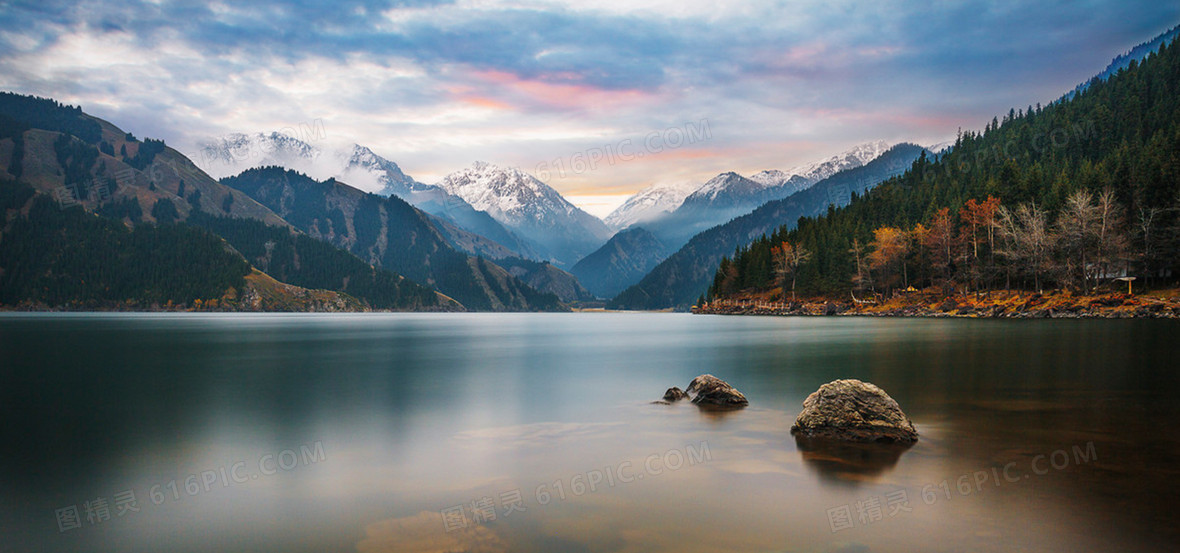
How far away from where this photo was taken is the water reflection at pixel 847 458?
13648 millimetres

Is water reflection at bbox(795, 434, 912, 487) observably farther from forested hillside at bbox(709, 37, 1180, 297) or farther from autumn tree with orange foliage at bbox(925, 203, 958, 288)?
autumn tree with orange foliage at bbox(925, 203, 958, 288)

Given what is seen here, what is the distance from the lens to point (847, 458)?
15.2 meters

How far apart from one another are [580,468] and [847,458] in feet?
23.4

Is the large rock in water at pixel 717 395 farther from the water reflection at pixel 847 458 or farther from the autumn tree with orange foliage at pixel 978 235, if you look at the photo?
the autumn tree with orange foliage at pixel 978 235

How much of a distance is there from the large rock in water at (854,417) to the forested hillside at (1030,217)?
302 feet

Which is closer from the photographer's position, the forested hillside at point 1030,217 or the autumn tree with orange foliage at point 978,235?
the forested hillside at point 1030,217

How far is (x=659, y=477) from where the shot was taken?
14.1 m

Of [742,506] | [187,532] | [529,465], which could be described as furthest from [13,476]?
[742,506]

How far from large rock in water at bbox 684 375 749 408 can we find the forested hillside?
88225 millimetres

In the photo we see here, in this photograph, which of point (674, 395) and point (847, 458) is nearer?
point (847, 458)

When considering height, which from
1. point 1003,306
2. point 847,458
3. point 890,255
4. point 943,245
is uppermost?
point 943,245

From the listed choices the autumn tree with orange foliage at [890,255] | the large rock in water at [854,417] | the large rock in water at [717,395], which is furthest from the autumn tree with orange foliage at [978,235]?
the large rock in water at [854,417]

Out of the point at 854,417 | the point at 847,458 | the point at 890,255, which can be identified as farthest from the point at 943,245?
the point at 847,458

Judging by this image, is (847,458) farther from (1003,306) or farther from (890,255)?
(890,255)
